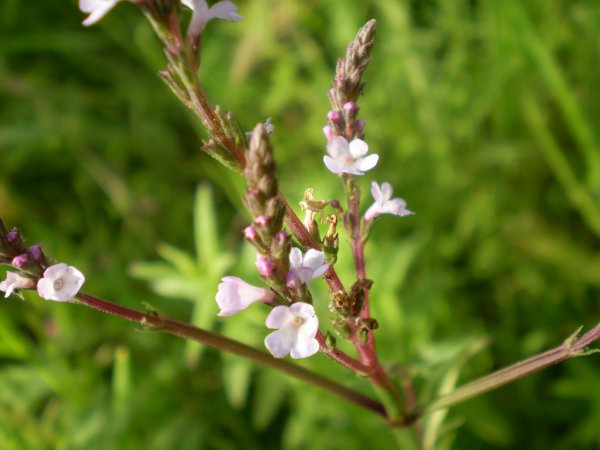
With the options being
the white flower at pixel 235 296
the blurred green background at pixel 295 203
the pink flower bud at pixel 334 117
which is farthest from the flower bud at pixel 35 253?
the blurred green background at pixel 295 203

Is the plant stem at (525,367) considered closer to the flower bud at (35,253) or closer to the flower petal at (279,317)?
the flower petal at (279,317)

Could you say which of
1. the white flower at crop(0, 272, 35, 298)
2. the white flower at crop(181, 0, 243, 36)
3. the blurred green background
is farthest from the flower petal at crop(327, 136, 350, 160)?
the blurred green background

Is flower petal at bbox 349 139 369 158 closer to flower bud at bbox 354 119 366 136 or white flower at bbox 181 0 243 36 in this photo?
flower bud at bbox 354 119 366 136

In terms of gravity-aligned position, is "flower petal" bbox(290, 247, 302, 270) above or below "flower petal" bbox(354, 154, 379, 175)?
below

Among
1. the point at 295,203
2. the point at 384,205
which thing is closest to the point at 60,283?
the point at 384,205

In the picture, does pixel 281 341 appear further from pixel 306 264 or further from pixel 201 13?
pixel 201 13

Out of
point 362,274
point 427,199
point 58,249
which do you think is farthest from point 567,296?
point 58,249

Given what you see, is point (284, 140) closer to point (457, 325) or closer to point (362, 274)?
point (457, 325)

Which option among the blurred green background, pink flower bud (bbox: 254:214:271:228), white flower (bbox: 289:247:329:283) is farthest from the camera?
the blurred green background
